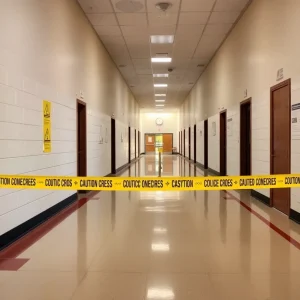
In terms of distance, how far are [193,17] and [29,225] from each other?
597cm

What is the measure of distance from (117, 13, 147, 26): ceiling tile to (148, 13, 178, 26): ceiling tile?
16cm

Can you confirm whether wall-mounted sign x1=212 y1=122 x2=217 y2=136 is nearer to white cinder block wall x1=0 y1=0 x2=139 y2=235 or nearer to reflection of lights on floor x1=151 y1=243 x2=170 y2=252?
white cinder block wall x1=0 y1=0 x2=139 y2=235

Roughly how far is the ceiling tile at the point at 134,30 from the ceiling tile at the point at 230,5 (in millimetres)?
2076

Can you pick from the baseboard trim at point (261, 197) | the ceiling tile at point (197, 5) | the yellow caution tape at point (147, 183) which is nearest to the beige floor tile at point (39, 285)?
the yellow caution tape at point (147, 183)

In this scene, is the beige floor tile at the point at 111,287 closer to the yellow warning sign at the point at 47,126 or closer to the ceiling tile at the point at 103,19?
the yellow warning sign at the point at 47,126

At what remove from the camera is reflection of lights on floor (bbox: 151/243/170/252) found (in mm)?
3773

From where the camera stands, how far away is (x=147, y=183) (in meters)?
3.25

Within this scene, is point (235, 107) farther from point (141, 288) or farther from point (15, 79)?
point (141, 288)

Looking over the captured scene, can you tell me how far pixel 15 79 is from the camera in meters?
4.20

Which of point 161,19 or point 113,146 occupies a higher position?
point 161,19

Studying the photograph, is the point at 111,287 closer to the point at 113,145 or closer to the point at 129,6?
the point at 129,6

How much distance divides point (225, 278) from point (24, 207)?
277cm

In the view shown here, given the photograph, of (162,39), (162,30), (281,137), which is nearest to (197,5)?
(162,30)

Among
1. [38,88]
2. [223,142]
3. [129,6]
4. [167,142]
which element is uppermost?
[129,6]
